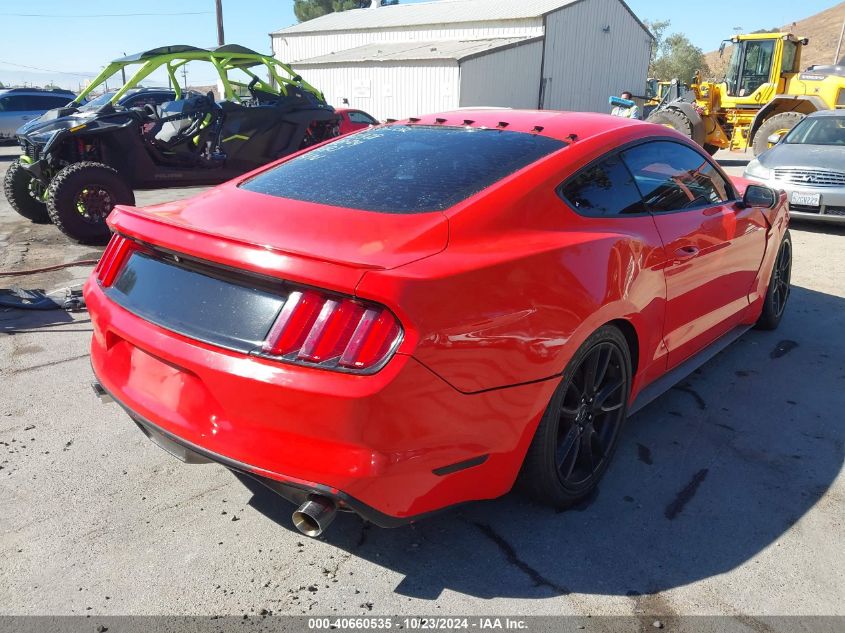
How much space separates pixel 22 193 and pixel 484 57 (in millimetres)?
19129

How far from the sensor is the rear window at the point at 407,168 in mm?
2469

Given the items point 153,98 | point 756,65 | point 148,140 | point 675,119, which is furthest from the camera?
point 756,65

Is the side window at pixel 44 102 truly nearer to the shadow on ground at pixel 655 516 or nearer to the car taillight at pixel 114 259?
the car taillight at pixel 114 259

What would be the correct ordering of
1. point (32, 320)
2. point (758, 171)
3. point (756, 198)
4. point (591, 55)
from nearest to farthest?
point (756, 198), point (32, 320), point (758, 171), point (591, 55)

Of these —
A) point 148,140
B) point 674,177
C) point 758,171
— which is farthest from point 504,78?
point 674,177

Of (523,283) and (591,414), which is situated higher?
(523,283)

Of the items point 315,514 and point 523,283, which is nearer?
point 315,514

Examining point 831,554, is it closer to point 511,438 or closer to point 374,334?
point 511,438

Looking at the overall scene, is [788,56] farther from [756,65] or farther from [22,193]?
[22,193]

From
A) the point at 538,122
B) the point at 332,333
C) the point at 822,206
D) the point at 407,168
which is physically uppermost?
the point at 538,122

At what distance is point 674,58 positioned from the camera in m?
60.7

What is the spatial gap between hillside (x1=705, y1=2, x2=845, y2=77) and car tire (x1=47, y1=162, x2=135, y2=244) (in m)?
83.5

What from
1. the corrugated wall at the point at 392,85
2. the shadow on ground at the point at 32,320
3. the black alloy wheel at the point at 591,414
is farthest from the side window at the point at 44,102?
the black alloy wheel at the point at 591,414

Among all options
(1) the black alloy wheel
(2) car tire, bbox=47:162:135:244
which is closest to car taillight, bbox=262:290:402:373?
(1) the black alloy wheel
